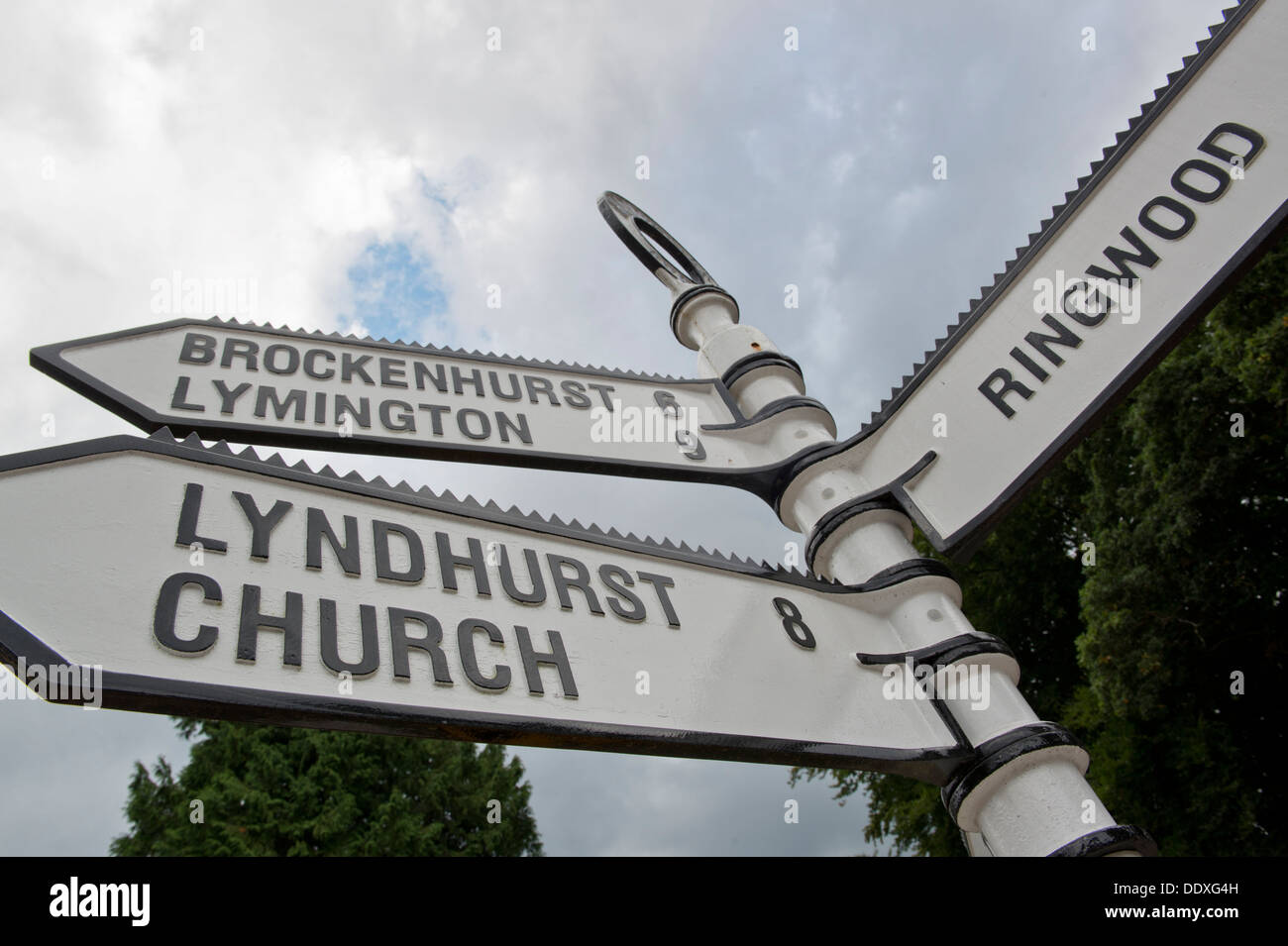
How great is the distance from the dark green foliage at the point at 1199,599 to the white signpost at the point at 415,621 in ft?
27.0

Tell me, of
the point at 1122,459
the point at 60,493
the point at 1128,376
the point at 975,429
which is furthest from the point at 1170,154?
the point at 1122,459

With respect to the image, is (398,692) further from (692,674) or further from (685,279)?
(685,279)

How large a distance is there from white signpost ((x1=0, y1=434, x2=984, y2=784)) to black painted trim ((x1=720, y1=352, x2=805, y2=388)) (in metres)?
1.31

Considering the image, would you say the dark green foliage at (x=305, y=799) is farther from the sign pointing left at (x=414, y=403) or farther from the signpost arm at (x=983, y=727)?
the signpost arm at (x=983, y=727)

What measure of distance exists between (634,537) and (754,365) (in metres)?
1.40

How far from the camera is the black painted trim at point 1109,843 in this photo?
1.94 m

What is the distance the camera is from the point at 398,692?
1800 mm

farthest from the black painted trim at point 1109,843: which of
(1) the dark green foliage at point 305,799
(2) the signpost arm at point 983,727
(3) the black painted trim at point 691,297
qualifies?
(1) the dark green foliage at point 305,799

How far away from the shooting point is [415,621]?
1.97 meters

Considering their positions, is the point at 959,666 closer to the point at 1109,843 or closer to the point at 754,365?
the point at 1109,843

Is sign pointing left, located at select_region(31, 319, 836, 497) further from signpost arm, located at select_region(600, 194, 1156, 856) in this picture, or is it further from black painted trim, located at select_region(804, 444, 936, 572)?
black painted trim, located at select_region(804, 444, 936, 572)

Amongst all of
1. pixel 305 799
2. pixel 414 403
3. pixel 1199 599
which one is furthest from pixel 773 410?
pixel 305 799

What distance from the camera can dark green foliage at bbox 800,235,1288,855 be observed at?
9.80 m
